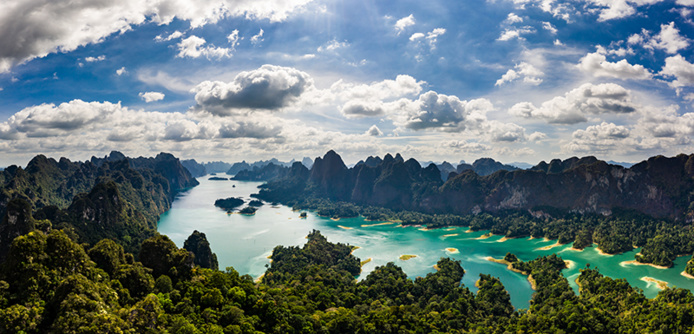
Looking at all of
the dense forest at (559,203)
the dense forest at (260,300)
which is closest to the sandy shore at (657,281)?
the dense forest at (559,203)

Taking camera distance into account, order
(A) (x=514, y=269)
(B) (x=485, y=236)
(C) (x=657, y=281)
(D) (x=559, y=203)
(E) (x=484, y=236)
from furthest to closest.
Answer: (D) (x=559, y=203), (E) (x=484, y=236), (B) (x=485, y=236), (A) (x=514, y=269), (C) (x=657, y=281)

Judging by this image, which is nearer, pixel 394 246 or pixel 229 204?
pixel 394 246

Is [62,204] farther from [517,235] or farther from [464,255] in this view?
[517,235]

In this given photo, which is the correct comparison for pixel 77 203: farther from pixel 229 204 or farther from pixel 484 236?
pixel 484 236

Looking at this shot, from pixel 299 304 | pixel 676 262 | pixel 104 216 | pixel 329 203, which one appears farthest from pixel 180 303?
pixel 329 203

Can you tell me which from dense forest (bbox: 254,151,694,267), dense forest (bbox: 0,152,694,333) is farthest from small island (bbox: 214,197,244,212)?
dense forest (bbox: 0,152,694,333)

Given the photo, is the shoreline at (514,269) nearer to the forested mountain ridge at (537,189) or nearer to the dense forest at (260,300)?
the dense forest at (260,300)

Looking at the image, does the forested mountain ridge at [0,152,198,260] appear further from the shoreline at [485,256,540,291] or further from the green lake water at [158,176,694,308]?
the shoreline at [485,256,540,291]

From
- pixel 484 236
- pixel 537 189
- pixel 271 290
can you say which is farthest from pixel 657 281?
pixel 537 189
